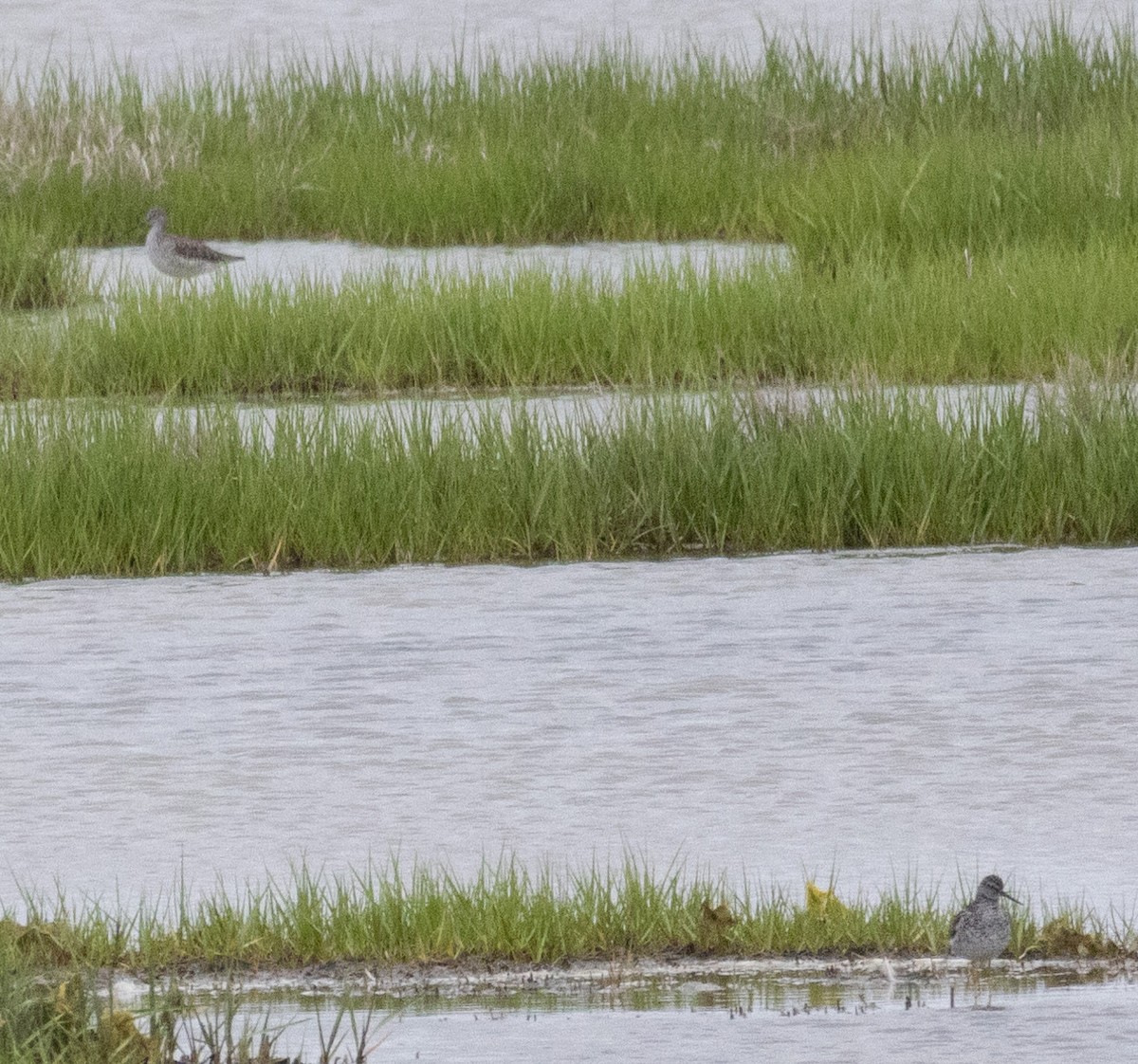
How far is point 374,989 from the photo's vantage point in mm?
4957

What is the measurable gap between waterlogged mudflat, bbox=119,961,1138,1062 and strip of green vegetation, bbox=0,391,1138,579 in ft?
14.4

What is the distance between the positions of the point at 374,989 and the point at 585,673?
2758 mm

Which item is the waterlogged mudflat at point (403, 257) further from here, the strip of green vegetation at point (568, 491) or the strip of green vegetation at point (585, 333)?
the strip of green vegetation at point (568, 491)

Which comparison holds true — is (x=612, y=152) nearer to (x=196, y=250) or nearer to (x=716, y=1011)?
(x=196, y=250)

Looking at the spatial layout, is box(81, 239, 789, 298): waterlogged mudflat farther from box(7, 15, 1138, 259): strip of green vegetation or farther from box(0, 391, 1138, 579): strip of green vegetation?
box(0, 391, 1138, 579): strip of green vegetation

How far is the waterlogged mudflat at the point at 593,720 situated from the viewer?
5859 millimetres

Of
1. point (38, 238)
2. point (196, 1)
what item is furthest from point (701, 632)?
point (196, 1)

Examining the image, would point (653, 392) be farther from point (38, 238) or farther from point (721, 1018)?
point (38, 238)

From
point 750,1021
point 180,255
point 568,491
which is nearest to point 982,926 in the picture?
point 750,1021

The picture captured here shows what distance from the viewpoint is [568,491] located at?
31.2 ft

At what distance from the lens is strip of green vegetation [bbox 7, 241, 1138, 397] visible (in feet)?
39.7

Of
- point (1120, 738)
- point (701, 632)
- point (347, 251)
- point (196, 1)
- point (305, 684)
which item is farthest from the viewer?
point (196, 1)

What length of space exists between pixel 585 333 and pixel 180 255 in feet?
11.3

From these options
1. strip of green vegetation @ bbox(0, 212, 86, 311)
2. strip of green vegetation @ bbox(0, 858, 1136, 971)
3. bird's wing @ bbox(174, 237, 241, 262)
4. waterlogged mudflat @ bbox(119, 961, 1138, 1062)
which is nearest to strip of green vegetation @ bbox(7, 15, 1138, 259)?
strip of green vegetation @ bbox(0, 212, 86, 311)
